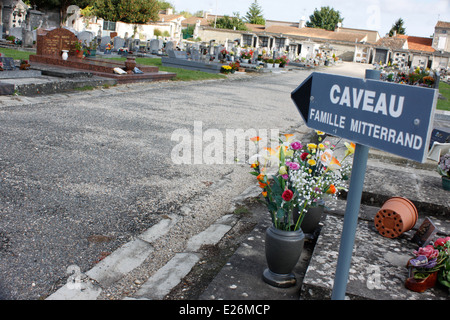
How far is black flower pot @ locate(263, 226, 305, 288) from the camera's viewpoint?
2.94m

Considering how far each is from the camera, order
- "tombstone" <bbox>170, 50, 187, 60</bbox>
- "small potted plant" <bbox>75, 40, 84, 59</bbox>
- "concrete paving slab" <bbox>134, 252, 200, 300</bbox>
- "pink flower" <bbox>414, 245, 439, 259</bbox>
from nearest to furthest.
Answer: "pink flower" <bbox>414, 245, 439, 259</bbox>, "concrete paving slab" <bbox>134, 252, 200, 300</bbox>, "small potted plant" <bbox>75, 40, 84, 59</bbox>, "tombstone" <bbox>170, 50, 187, 60</bbox>

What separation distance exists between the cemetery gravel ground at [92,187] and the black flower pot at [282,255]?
973 millimetres

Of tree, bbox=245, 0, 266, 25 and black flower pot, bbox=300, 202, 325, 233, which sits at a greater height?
tree, bbox=245, 0, 266, 25

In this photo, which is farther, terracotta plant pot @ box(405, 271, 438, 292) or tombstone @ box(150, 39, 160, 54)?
tombstone @ box(150, 39, 160, 54)

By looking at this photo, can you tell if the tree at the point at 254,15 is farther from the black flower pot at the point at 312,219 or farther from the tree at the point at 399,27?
the black flower pot at the point at 312,219

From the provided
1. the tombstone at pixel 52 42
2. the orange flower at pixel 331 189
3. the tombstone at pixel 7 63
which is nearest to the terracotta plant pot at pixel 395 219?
the orange flower at pixel 331 189

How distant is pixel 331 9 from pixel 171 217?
107m

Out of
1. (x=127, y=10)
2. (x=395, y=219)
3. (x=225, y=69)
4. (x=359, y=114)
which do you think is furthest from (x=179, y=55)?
(x=127, y=10)

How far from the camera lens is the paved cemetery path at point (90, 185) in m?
3.35

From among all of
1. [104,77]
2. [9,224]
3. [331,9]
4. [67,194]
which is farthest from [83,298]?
[331,9]

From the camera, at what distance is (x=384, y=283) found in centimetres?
286

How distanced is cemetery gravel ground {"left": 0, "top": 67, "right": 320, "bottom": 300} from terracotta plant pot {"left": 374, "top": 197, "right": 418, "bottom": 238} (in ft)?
5.55

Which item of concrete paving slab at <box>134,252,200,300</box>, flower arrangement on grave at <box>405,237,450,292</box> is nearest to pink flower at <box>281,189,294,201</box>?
flower arrangement on grave at <box>405,237,450,292</box>

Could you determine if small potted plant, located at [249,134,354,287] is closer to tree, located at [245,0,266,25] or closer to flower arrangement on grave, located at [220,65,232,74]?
flower arrangement on grave, located at [220,65,232,74]
